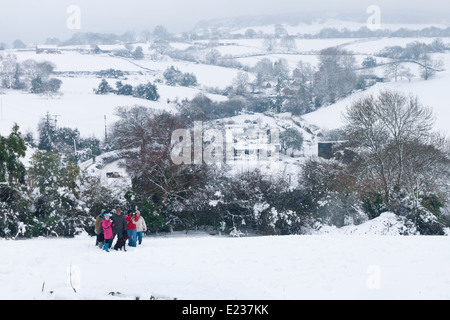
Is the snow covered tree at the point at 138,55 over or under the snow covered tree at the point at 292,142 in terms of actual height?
over

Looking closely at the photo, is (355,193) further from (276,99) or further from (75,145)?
(276,99)

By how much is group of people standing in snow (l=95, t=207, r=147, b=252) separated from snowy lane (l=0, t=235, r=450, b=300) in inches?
14.3

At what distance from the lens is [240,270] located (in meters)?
10.9

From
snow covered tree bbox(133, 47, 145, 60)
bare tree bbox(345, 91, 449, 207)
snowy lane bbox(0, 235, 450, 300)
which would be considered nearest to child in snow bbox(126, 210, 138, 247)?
snowy lane bbox(0, 235, 450, 300)

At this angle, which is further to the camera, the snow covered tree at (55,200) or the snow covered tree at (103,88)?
the snow covered tree at (103,88)

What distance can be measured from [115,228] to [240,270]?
3822 mm

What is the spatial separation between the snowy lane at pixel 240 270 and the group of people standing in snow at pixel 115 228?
36 cm

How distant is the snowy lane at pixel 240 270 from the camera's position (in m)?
9.31

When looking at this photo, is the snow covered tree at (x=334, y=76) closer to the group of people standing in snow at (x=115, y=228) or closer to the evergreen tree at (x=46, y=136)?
the evergreen tree at (x=46, y=136)

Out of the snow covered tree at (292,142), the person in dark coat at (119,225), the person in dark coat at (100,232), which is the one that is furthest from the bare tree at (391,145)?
the snow covered tree at (292,142)
